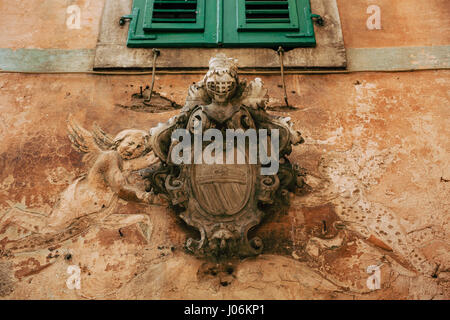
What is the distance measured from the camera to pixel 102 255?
555cm

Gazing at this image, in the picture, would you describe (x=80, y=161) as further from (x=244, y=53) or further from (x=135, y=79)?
(x=244, y=53)

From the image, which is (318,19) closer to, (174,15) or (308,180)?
(174,15)

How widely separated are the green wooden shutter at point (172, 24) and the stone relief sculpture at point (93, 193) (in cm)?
128

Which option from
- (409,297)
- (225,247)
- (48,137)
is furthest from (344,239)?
(48,137)

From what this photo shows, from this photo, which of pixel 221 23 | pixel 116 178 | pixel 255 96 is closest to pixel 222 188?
pixel 255 96

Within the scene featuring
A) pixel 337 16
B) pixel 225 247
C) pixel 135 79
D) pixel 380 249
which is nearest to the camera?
pixel 225 247

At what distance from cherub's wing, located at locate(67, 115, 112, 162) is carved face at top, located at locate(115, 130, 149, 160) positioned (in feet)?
0.42

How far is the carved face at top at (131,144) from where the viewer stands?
246 inches

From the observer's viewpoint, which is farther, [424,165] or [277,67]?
[277,67]

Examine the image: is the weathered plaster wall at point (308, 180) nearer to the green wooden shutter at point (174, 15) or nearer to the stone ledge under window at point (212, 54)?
the stone ledge under window at point (212, 54)

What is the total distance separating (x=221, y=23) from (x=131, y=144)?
193 centimetres

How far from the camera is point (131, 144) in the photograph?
6.29 meters

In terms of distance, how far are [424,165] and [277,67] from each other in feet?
6.35

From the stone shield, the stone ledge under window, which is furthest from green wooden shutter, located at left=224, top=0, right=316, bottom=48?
the stone shield
